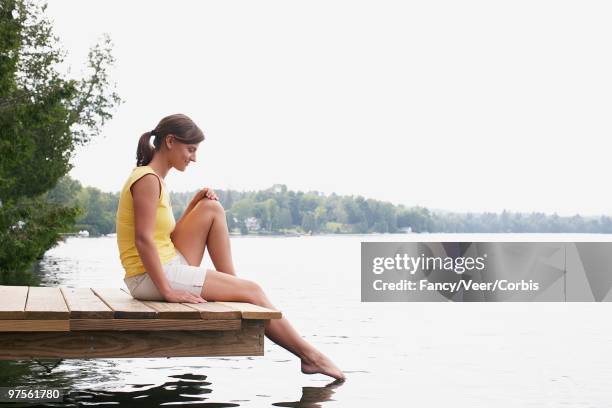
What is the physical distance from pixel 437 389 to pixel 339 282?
25.3 m

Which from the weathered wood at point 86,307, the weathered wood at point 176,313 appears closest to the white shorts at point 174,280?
the weathered wood at point 86,307

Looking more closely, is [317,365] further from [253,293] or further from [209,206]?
[209,206]

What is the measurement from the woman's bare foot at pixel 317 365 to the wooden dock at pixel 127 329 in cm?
111

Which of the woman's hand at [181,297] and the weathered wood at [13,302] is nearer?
the weathered wood at [13,302]

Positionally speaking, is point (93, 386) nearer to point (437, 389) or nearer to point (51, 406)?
point (51, 406)

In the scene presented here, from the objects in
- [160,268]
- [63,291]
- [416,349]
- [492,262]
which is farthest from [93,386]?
[492,262]

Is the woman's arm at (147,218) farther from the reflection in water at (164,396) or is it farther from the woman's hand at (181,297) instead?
the reflection in water at (164,396)

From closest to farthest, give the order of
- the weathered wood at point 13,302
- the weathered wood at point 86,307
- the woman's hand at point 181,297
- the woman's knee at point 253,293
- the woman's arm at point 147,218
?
the weathered wood at point 13,302, the weathered wood at point 86,307, the woman's arm at point 147,218, the woman's hand at point 181,297, the woman's knee at point 253,293

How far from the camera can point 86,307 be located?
7094 mm

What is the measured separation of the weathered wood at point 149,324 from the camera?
22.6ft

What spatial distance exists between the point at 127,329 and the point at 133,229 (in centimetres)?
89

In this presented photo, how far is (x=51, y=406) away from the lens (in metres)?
7.74

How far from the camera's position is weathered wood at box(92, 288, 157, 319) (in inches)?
272

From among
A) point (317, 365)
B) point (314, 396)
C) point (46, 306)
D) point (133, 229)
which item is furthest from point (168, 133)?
point (314, 396)
